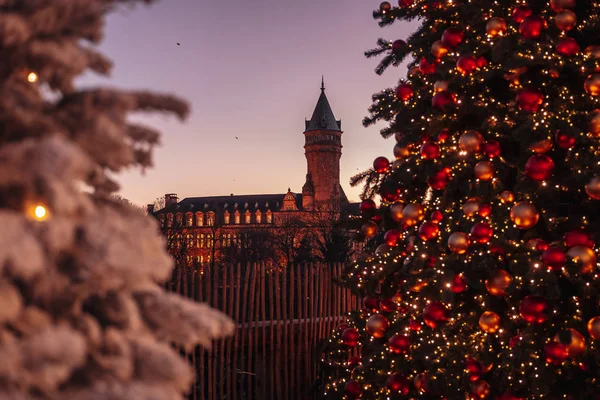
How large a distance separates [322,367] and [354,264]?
206 centimetres

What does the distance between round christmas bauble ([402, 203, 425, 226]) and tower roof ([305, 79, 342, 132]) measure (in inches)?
2642

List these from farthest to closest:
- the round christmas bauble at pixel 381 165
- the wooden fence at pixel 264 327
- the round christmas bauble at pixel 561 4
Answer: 1. the wooden fence at pixel 264 327
2. the round christmas bauble at pixel 381 165
3. the round christmas bauble at pixel 561 4

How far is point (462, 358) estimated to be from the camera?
12.3 feet

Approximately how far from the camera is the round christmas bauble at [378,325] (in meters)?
4.37

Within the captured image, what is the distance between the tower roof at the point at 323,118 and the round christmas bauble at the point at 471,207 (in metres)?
67.6

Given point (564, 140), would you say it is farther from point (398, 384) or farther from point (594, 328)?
point (398, 384)

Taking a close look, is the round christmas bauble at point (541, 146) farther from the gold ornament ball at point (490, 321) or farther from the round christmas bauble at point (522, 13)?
the gold ornament ball at point (490, 321)

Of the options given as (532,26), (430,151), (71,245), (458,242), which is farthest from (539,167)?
(71,245)

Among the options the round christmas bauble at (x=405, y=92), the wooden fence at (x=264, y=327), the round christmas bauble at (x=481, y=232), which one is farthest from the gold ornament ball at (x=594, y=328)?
the wooden fence at (x=264, y=327)

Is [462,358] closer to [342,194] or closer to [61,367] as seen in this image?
[61,367]

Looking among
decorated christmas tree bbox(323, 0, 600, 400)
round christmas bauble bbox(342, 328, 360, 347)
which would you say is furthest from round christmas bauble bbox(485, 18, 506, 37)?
round christmas bauble bbox(342, 328, 360, 347)

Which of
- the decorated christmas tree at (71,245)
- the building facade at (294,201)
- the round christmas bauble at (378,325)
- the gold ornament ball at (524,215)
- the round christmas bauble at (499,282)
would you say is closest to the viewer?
the decorated christmas tree at (71,245)

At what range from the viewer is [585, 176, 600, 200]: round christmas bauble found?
3098 millimetres

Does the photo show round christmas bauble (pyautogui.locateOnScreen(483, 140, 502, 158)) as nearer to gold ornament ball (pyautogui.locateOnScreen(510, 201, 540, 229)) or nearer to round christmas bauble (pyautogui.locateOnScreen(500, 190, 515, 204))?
round christmas bauble (pyautogui.locateOnScreen(500, 190, 515, 204))
